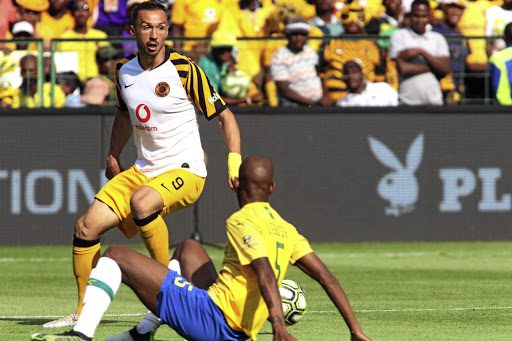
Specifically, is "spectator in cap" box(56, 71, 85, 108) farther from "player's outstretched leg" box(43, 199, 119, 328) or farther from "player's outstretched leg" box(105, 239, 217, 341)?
"player's outstretched leg" box(105, 239, 217, 341)

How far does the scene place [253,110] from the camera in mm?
16219

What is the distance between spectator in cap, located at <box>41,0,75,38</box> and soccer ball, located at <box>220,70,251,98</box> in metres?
2.99

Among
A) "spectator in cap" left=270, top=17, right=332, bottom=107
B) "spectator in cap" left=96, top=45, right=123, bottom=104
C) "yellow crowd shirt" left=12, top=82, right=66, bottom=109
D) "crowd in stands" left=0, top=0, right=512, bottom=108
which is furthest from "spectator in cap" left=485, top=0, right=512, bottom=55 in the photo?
"yellow crowd shirt" left=12, top=82, right=66, bottom=109

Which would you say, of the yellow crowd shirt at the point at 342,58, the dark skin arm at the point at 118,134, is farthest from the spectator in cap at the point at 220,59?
the dark skin arm at the point at 118,134

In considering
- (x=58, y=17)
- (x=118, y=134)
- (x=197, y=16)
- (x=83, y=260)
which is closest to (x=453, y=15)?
(x=197, y=16)

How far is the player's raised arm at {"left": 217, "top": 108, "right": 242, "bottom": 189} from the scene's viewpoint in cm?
755

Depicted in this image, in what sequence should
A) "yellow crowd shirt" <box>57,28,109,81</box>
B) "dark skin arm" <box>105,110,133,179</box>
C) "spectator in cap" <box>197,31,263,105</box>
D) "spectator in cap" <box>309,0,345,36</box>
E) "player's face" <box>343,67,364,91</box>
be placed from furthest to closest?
1. "spectator in cap" <box>309,0,345,36</box>
2. "player's face" <box>343,67,364,91</box>
3. "spectator in cap" <box>197,31,263,105</box>
4. "yellow crowd shirt" <box>57,28,109,81</box>
5. "dark skin arm" <box>105,110,133,179</box>

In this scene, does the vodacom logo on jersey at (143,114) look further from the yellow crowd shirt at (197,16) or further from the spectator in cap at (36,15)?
the spectator in cap at (36,15)

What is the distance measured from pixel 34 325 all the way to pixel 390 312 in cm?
292

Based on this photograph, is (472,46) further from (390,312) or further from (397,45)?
(390,312)

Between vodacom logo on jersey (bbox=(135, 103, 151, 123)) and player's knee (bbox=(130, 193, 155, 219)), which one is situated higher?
vodacom logo on jersey (bbox=(135, 103, 151, 123))

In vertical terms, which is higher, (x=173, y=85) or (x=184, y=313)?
(x=173, y=85)

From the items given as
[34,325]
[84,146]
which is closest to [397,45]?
[84,146]

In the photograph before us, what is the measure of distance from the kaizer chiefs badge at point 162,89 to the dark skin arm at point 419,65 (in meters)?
8.63
